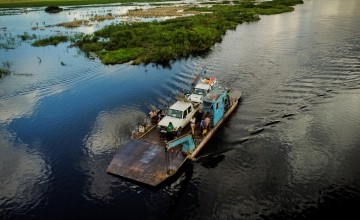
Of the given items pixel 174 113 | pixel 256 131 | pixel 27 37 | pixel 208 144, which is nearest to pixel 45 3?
pixel 27 37

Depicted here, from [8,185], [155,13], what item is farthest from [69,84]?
[155,13]

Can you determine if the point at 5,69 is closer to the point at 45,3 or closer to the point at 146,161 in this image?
the point at 146,161

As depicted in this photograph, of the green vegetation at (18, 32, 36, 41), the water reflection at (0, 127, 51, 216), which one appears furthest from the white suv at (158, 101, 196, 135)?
the green vegetation at (18, 32, 36, 41)

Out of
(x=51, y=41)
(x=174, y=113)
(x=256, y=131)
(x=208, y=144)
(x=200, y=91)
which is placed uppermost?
(x=51, y=41)

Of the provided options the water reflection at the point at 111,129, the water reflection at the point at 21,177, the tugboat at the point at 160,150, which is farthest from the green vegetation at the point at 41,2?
the tugboat at the point at 160,150

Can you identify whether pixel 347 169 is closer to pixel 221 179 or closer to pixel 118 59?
pixel 221 179

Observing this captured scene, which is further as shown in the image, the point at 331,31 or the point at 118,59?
the point at 331,31
